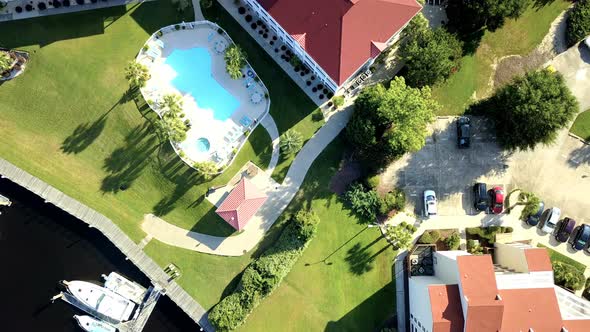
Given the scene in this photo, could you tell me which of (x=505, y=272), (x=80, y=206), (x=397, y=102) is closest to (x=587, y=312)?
(x=505, y=272)

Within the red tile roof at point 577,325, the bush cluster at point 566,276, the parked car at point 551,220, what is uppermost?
the parked car at point 551,220

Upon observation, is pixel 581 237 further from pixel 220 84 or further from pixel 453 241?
pixel 220 84

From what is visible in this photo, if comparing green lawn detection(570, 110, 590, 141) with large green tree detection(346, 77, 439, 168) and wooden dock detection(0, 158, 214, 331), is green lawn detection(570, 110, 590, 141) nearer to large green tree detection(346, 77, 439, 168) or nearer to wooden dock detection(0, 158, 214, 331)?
large green tree detection(346, 77, 439, 168)

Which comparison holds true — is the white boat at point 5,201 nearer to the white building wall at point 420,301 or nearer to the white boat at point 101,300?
the white boat at point 101,300

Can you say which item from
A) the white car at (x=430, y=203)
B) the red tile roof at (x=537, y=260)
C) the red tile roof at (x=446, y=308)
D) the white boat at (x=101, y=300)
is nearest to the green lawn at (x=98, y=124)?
the white boat at (x=101, y=300)

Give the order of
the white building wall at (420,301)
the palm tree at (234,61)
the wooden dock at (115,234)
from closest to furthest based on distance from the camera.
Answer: the white building wall at (420,301), the palm tree at (234,61), the wooden dock at (115,234)

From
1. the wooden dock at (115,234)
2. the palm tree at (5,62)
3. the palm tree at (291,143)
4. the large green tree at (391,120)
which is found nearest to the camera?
the large green tree at (391,120)
